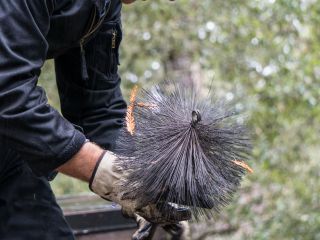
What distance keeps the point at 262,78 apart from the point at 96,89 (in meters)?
2.92

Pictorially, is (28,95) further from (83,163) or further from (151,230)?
(151,230)

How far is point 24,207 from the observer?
2566 mm

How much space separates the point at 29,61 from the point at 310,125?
3.75 metres

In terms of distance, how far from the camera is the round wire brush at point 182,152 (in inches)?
86.7

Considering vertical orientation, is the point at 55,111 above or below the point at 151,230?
above

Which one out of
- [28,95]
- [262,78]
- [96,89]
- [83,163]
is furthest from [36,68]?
[262,78]

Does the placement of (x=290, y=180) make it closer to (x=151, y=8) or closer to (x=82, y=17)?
(x=151, y=8)

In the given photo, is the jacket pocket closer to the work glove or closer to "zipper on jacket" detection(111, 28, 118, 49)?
"zipper on jacket" detection(111, 28, 118, 49)

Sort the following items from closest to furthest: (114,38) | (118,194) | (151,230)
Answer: (118,194)
(151,230)
(114,38)

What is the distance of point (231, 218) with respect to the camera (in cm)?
528

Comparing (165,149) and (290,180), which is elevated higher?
(165,149)

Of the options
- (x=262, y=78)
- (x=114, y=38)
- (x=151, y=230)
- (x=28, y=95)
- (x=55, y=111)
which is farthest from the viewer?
(x=262, y=78)

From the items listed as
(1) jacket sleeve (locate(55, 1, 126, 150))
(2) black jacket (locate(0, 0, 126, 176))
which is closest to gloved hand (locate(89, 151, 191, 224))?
(2) black jacket (locate(0, 0, 126, 176))

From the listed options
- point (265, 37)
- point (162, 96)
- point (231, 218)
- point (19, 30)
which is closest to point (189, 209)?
point (162, 96)
